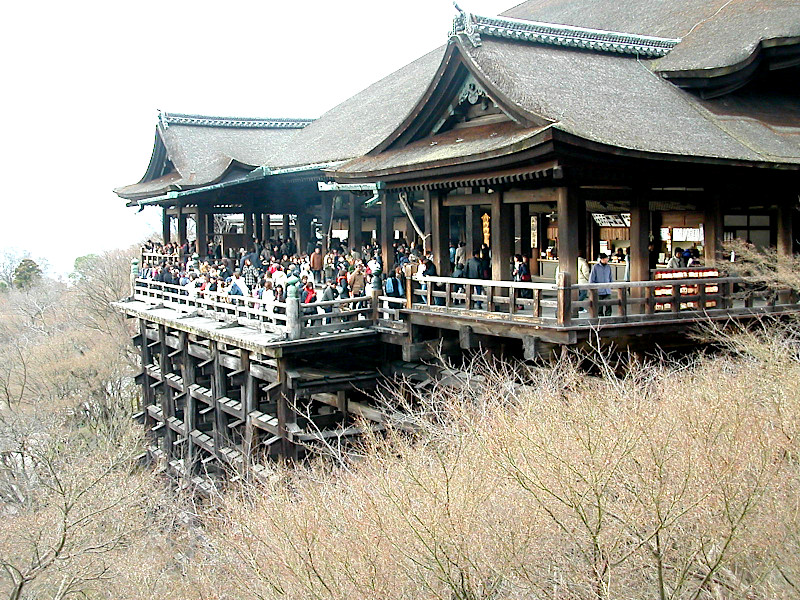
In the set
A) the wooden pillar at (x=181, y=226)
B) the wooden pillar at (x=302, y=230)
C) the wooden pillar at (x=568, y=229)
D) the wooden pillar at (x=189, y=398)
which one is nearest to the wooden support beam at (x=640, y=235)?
the wooden pillar at (x=568, y=229)

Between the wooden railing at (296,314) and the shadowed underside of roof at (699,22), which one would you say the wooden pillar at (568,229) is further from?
the shadowed underside of roof at (699,22)

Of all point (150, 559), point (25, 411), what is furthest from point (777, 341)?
point (25, 411)

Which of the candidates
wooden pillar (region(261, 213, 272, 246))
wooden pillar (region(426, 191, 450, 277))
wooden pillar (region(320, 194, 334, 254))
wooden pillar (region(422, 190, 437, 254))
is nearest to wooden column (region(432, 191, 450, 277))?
wooden pillar (region(426, 191, 450, 277))

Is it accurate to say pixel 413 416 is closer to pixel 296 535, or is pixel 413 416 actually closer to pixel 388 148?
pixel 296 535

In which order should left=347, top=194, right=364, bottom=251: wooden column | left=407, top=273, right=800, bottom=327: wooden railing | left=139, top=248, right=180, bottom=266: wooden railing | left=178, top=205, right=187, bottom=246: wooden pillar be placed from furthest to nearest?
1. left=178, top=205, right=187, bottom=246: wooden pillar
2. left=139, top=248, right=180, bottom=266: wooden railing
3. left=347, top=194, right=364, bottom=251: wooden column
4. left=407, top=273, right=800, bottom=327: wooden railing

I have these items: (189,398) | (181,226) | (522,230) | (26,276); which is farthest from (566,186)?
(26,276)

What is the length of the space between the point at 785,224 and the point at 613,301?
4.77 metres

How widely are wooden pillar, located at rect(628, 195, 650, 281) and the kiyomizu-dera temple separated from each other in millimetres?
25

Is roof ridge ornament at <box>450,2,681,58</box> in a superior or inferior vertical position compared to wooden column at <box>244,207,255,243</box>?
superior

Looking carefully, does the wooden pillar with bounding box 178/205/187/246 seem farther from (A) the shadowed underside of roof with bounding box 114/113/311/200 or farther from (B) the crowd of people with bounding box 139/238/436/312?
(A) the shadowed underside of roof with bounding box 114/113/311/200

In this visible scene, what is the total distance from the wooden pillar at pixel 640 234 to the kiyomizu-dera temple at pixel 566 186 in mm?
25

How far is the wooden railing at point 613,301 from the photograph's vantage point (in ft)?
40.2

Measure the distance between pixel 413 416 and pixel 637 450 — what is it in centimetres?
538

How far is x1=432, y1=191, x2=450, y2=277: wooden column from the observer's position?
53.4ft
